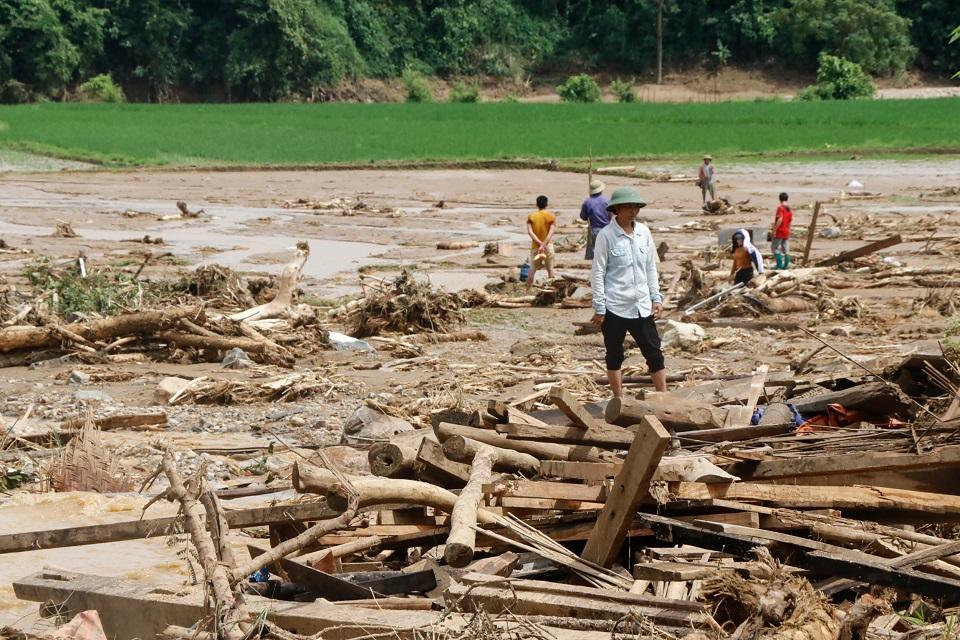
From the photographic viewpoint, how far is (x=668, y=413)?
6996mm

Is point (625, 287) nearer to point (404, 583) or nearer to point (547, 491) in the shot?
point (547, 491)

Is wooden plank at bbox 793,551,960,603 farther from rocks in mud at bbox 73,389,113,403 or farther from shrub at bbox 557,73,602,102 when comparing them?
shrub at bbox 557,73,602,102

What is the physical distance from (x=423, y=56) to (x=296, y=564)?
82.6m

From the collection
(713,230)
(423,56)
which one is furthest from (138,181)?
(423,56)

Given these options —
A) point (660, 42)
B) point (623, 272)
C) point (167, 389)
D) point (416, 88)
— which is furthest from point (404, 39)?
point (623, 272)

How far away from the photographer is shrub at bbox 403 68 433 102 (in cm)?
7944

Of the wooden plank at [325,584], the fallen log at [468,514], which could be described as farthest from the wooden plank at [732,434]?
the wooden plank at [325,584]

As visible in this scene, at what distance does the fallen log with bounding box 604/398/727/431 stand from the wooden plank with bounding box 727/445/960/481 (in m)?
0.79

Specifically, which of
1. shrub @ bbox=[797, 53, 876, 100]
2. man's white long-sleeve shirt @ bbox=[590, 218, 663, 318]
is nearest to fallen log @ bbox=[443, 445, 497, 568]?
man's white long-sleeve shirt @ bbox=[590, 218, 663, 318]

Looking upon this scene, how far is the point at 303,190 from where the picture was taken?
34094 mm

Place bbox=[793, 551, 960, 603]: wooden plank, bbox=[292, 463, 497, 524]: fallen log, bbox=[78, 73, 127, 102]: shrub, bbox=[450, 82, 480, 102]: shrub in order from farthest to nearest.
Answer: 1. bbox=[450, 82, 480, 102]: shrub
2. bbox=[78, 73, 127, 102]: shrub
3. bbox=[292, 463, 497, 524]: fallen log
4. bbox=[793, 551, 960, 603]: wooden plank

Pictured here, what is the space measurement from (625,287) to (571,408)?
3074 millimetres

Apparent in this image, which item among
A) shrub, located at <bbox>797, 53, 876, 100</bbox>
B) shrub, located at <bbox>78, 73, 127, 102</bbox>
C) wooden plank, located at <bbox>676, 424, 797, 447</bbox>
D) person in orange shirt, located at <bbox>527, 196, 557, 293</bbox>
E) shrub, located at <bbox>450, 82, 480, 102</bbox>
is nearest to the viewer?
wooden plank, located at <bbox>676, 424, 797, 447</bbox>

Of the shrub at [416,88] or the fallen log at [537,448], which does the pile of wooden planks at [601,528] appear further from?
the shrub at [416,88]
